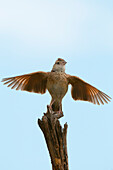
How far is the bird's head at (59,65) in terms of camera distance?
9395 mm

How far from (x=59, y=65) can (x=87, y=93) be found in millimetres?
1116

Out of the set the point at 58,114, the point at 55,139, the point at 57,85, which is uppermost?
the point at 57,85

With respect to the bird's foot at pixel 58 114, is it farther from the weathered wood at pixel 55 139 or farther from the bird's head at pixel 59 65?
the bird's head at pixel 59 65

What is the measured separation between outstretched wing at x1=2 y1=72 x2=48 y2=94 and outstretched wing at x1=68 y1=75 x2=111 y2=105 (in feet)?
2.31

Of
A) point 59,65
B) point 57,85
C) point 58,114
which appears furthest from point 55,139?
point 59,65

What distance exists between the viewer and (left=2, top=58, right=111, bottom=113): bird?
930 centimetres

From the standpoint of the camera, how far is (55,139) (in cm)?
827

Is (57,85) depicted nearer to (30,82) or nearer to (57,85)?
(57,85)

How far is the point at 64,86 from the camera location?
9.33 meters

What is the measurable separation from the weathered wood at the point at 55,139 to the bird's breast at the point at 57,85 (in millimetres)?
1023

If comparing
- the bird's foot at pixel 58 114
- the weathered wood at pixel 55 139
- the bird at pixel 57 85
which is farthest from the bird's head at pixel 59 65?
the weathered wood at pixel 55 139

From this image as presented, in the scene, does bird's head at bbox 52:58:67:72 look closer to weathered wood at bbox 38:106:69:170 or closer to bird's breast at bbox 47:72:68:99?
bird's breast at bbox 47:72:68:99

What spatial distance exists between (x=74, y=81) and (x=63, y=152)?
6.43 feet

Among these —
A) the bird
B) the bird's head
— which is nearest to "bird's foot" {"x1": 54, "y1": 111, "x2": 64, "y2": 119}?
the bird
